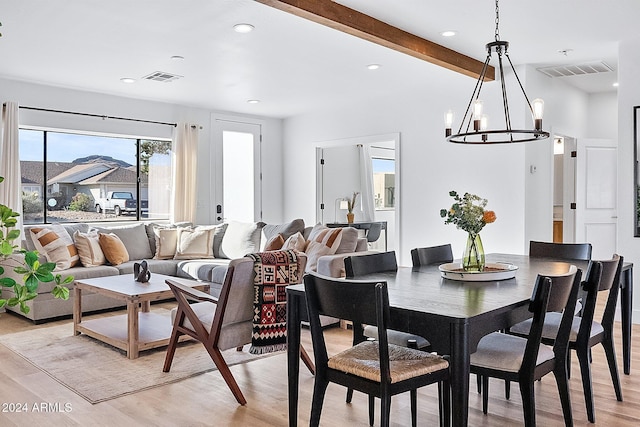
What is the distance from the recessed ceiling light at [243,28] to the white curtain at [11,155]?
3.03 metres

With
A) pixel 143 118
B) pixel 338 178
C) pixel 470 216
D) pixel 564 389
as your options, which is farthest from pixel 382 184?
pixel 564 389

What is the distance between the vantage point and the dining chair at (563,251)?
12.0 feet

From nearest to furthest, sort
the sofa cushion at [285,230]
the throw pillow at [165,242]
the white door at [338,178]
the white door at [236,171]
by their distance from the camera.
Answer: the sofa cushion at [285,230], the throw pillow at [165,242], the white door at [236,171], the white door at [338,178]

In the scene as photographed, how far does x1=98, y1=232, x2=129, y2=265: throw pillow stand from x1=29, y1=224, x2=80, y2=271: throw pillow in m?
0.31

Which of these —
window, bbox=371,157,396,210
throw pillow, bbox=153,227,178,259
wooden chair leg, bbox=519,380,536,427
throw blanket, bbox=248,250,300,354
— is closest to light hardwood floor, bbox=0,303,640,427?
throw blanket, bbox=248,250,300,354

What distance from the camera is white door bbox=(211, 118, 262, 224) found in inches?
308

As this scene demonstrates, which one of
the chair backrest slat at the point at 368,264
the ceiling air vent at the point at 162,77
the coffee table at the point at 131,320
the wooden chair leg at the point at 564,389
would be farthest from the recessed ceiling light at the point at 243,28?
the wooden chair leg at the point at 564,389

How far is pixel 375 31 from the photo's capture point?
415 centimetres

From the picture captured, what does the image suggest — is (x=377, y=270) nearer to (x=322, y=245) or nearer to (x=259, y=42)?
(x=322, y=245)

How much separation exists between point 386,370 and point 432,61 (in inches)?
137

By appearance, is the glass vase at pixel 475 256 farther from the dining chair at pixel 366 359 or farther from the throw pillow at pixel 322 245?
the throw pillow at pixel 322 245

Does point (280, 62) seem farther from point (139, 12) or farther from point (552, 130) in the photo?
point (552, 130)

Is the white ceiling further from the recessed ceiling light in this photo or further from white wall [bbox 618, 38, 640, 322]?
white wall [bbox 618, 38, 640, 322]

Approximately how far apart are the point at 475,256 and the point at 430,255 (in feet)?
1.92
